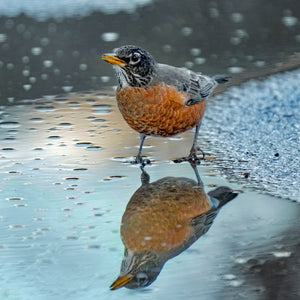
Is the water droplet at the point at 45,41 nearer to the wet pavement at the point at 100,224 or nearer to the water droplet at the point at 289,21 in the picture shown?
the wet pavement at the point at 100,224

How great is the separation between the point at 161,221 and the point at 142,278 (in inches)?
23.5

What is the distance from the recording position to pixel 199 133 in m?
4.61

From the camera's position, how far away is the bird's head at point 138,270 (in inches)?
99.3

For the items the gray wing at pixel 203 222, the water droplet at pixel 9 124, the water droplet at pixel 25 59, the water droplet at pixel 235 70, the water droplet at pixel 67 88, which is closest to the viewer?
the gray wing at pixel 203 222

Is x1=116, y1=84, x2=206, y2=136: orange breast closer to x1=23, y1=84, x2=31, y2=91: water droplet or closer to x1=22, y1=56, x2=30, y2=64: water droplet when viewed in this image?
x1=23, y1=84, x2=31, y2=91: water droplet

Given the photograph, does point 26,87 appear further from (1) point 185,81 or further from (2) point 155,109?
(2) point 155,109

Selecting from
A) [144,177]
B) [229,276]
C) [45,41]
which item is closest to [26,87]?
[45,41]

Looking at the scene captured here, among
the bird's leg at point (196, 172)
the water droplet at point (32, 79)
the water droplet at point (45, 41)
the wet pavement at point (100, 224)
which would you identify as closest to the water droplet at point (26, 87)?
the water droplet at point (32, 79)

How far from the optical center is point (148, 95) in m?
3.86

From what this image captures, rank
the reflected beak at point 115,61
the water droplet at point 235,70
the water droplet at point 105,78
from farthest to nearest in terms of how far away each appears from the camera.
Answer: the water droplet at point 235,70 → the water droplet at point 105,78 → the reflected beak at point 115,61

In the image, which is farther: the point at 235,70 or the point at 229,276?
the point at 235,70

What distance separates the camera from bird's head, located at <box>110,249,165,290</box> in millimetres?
2523

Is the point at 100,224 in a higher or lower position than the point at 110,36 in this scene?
lower

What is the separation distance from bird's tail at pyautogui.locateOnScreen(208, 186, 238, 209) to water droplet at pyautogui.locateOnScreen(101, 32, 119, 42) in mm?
3705
